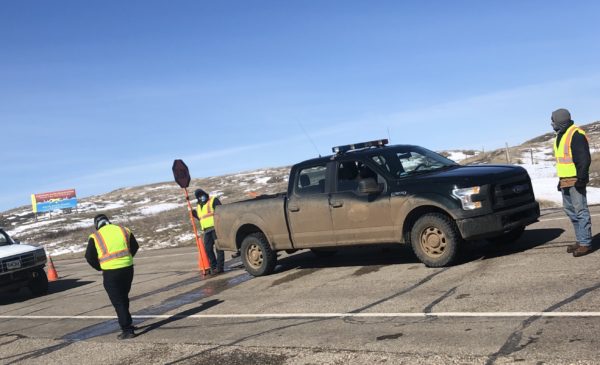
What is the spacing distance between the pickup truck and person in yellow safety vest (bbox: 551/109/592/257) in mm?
888

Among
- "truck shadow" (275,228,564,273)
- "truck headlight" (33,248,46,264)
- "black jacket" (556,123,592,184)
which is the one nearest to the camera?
"black jacket" (556,123,592,184)

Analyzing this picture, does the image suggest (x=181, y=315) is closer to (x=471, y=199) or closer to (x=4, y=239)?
(x=471, y=199)

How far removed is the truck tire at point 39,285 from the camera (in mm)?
14178

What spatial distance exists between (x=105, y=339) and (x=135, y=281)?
630 cm

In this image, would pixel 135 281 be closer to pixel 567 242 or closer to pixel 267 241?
pixel 267 241

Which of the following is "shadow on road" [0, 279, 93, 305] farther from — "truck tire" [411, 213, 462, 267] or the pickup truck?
"truck tire" [411, 213, 462, 267]

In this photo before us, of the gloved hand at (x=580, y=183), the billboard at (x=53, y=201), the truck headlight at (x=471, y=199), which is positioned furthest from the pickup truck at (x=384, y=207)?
the billboard at (x=53, y=201)

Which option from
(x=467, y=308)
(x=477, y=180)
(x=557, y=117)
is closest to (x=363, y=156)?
(x=477, y=180)

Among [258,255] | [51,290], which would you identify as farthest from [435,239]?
[51,290]

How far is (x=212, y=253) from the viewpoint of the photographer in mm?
13016

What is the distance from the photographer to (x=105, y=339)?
7.94 meters

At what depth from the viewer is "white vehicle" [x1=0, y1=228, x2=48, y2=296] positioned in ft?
44.0

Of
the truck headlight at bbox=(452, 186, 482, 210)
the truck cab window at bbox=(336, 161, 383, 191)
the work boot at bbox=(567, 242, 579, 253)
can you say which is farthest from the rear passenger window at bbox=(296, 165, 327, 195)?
the work boot at bbox=(567, 242, 579, 253)

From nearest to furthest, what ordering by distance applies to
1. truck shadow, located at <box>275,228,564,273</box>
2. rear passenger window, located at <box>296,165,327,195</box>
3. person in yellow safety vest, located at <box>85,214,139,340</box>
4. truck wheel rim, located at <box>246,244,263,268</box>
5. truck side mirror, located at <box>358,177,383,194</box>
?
person in yellow safety vest, located at <box>85,214,139,340</box>
truck side mirror, located at <box>358,177,383,194</box>
truck shadow, located at <box>275,228,564,273</box>
rear passenger window, located at <box>296,165,327,195</box>
truck wheel rim, located at <box>246,244,263,268</box>
